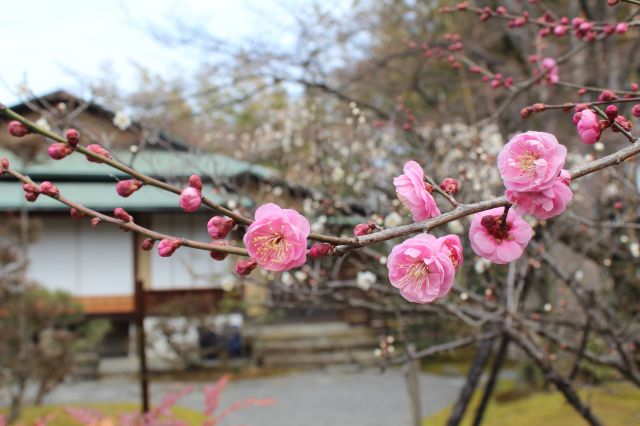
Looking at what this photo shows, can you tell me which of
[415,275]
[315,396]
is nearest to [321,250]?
[415,275]

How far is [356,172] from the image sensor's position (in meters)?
6.09

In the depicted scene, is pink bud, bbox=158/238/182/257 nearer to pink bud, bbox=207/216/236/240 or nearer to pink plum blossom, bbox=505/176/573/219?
pink bud, bbox=207/216/236/240

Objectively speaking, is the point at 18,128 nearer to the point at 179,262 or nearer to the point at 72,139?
the point at 72,139

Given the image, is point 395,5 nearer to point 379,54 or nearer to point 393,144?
point 379,54

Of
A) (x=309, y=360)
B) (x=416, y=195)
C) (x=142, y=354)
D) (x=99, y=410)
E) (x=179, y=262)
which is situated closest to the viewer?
(x=416, y=195)

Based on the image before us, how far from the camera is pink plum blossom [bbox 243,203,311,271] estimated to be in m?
Result: 0.90

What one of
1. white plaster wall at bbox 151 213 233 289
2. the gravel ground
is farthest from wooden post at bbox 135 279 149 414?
white plaster wall at bbox 151 213 233 289

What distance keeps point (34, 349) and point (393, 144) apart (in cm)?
486

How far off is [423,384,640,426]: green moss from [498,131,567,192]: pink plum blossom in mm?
5062

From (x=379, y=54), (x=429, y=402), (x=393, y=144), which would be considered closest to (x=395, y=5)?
(x=379, y=54)

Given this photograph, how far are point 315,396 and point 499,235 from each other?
8.70m

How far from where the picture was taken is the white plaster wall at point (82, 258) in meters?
11.6

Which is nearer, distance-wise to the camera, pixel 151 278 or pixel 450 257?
pixel 450 257

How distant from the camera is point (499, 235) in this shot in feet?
3.51
